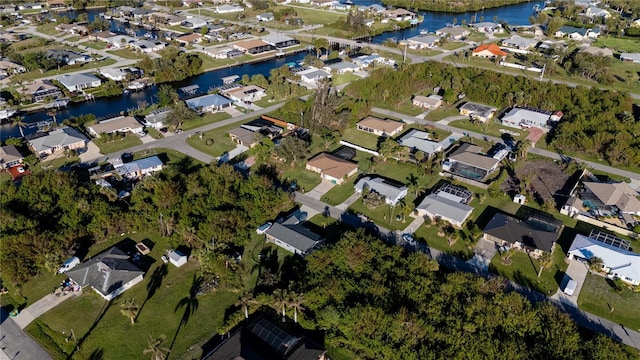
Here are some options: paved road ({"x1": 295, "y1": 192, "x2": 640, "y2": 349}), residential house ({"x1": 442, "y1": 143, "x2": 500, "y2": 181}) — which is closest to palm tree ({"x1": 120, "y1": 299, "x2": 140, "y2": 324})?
paved road ({"x1": 295, "y1": 192, "x2": 640, "y2": 349})

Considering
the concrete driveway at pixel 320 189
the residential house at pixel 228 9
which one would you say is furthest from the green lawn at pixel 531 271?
the residential house at pixel 228 9

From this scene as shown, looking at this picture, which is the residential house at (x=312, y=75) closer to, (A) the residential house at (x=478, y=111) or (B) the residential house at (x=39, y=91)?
(A) the residential house at (x=478, y=111)

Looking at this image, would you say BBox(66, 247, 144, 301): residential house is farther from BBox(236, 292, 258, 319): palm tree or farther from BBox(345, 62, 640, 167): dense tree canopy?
BBox(345, 62, 640, 167): dense tree canopy

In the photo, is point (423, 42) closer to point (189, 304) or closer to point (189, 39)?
point (189, 39)

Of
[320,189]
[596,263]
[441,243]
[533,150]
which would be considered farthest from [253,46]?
[596,263]

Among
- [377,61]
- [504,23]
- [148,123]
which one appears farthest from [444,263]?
[504,23]
